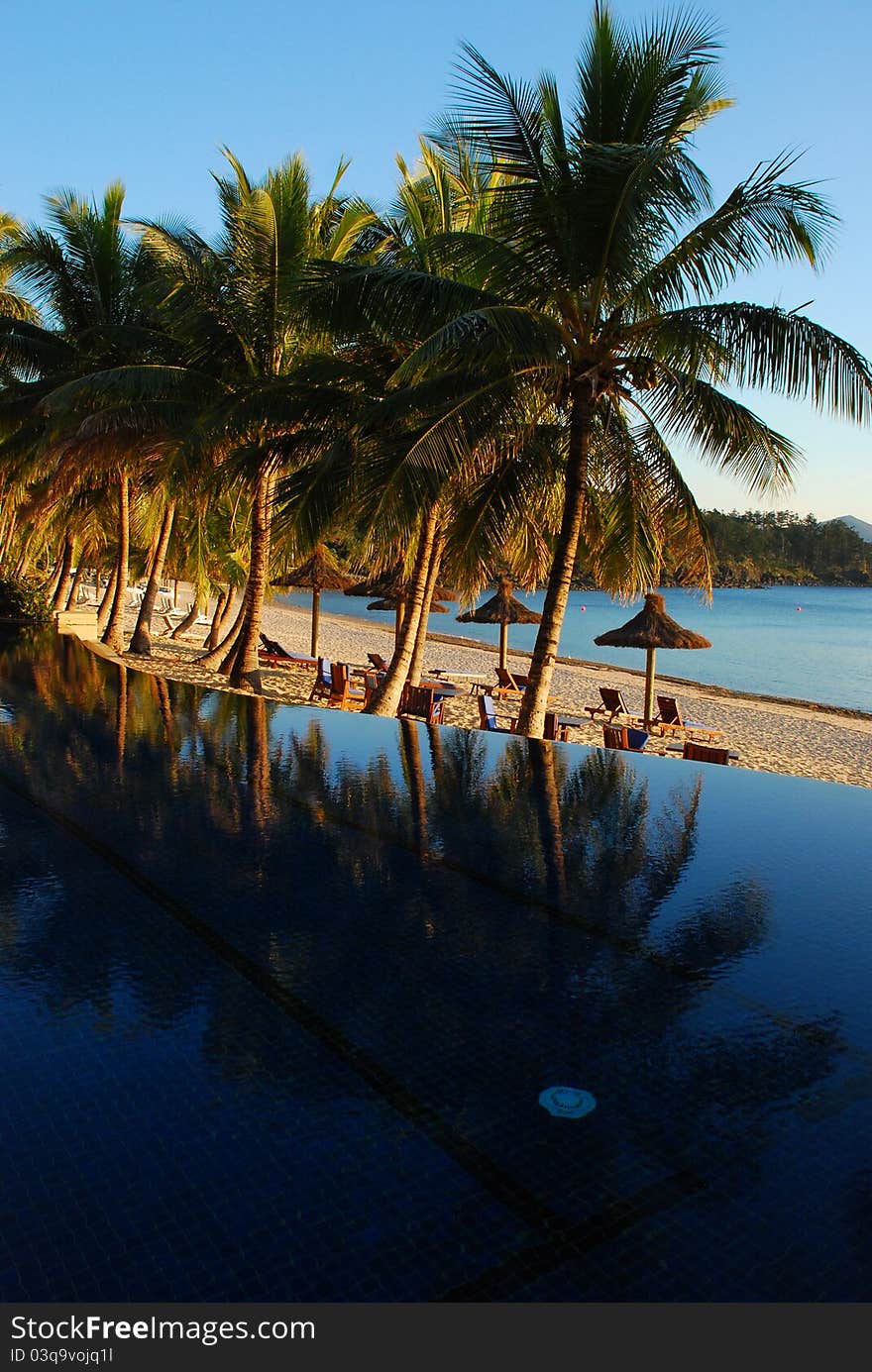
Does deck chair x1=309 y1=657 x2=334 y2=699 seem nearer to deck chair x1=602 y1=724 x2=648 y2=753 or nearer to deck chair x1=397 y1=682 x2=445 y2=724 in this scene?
deck chair x1=397 y1=682 x2=445 y2=724

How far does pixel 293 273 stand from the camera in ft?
42.1

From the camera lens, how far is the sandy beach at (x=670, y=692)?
16.8m

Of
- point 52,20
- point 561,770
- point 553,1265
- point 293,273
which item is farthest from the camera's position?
point 52,20

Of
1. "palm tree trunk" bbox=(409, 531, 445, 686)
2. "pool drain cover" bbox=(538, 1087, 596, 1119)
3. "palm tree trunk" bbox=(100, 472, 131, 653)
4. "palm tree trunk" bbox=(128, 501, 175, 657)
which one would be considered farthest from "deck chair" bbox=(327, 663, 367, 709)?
"pool drain cover" bbox=(538, 1087, 596, 1119)

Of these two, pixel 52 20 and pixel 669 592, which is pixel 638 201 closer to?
pixel 52 20

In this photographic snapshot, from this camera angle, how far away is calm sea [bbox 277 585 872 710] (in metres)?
38.2

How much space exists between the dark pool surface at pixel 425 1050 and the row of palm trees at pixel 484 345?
435 centimetres

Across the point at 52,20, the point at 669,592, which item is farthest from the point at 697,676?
the point at 669,592

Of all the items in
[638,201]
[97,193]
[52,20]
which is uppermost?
[52,20]

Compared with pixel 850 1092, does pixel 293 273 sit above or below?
above

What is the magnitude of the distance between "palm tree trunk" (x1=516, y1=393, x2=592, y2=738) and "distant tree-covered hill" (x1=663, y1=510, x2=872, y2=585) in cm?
9592

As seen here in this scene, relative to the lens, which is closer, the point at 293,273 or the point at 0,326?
the point at 293,273

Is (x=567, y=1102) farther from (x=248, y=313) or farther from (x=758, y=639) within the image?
(x=758, y=639)

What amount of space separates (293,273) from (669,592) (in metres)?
117
